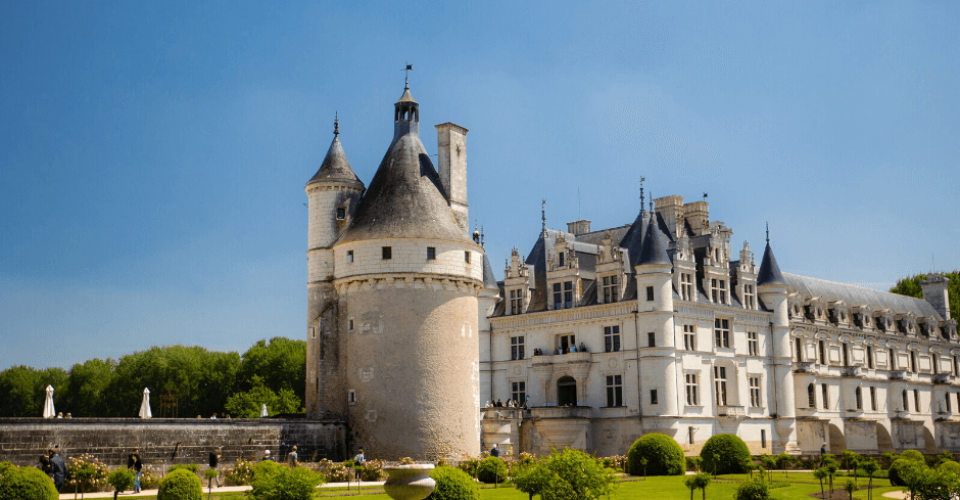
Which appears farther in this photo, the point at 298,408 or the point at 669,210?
the point at 298,408

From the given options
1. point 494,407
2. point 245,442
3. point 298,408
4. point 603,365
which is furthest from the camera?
point 298,408

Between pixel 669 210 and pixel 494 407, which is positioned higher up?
pixel 669 210

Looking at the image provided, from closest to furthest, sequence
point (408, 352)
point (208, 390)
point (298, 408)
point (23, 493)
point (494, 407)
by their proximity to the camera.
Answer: point (23, 493), point (408, 352), point (494, 407), point (298, 408), point (208, 390)

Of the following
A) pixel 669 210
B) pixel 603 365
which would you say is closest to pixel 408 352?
pixel 603 365

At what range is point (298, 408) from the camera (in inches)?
2884

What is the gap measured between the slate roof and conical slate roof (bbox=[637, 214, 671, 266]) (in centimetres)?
1538

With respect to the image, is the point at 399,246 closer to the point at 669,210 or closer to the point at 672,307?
the point at 672,307

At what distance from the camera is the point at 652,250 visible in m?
48.8

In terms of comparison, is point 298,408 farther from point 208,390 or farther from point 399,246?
point 399,246

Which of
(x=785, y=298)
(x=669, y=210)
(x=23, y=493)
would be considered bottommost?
(x=23, y=493)

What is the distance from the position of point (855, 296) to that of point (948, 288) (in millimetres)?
19659

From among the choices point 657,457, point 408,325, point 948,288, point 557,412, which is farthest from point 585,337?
point 948,288

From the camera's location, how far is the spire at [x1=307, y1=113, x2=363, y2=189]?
4050 cm

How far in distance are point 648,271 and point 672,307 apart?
7.34 ft
